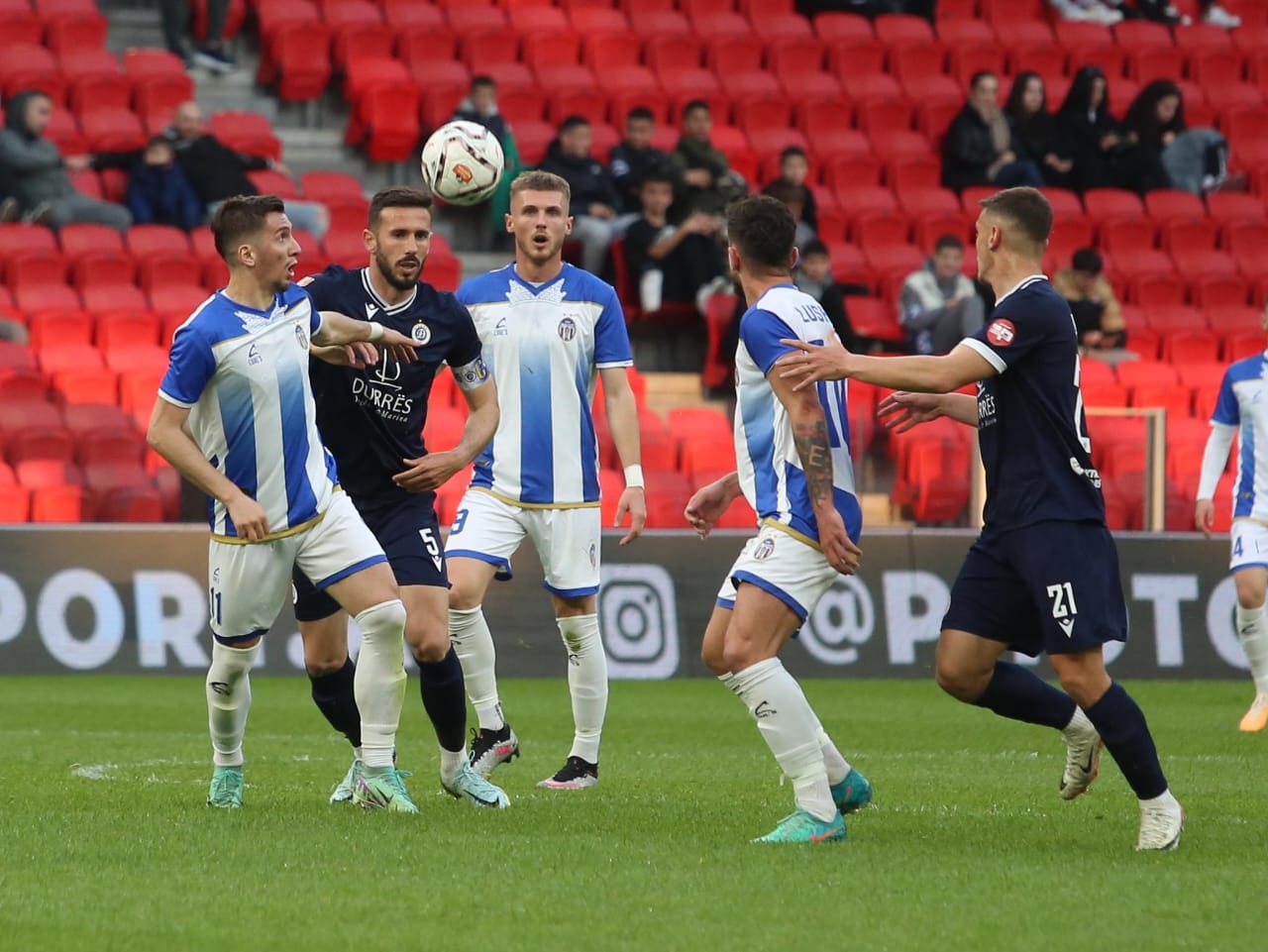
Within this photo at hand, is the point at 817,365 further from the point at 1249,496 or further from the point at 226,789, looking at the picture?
the point at 1249,496

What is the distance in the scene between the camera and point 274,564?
6977 millimetres

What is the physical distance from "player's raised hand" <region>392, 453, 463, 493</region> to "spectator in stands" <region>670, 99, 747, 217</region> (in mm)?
9976

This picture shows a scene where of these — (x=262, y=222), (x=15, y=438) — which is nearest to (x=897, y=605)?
(x=15, y=438)

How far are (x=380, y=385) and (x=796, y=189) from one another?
10.1 meters

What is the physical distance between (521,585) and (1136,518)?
4604mm

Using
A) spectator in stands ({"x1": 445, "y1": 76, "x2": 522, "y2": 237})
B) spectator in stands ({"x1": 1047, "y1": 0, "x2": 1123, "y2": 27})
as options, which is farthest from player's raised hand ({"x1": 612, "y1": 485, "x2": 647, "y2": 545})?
spectator in stands ({"x1": 1047, "y1": 0, "x2": 1123, "y2": 27})

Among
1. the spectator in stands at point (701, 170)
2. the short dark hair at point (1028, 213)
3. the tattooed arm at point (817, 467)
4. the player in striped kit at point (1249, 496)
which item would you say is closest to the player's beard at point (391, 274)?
the tattooed arm at point (817, 467)

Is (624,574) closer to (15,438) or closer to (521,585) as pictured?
(521,585)

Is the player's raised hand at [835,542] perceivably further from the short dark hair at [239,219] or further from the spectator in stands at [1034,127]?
the spectator in stands at [1034,127]

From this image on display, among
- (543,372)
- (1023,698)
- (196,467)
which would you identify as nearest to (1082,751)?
(1023,698)

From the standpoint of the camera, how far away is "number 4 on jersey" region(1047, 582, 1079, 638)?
6.22 m

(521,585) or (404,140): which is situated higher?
(404,140)

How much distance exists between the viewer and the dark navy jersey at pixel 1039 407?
248 inches

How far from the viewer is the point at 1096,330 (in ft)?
56.7
